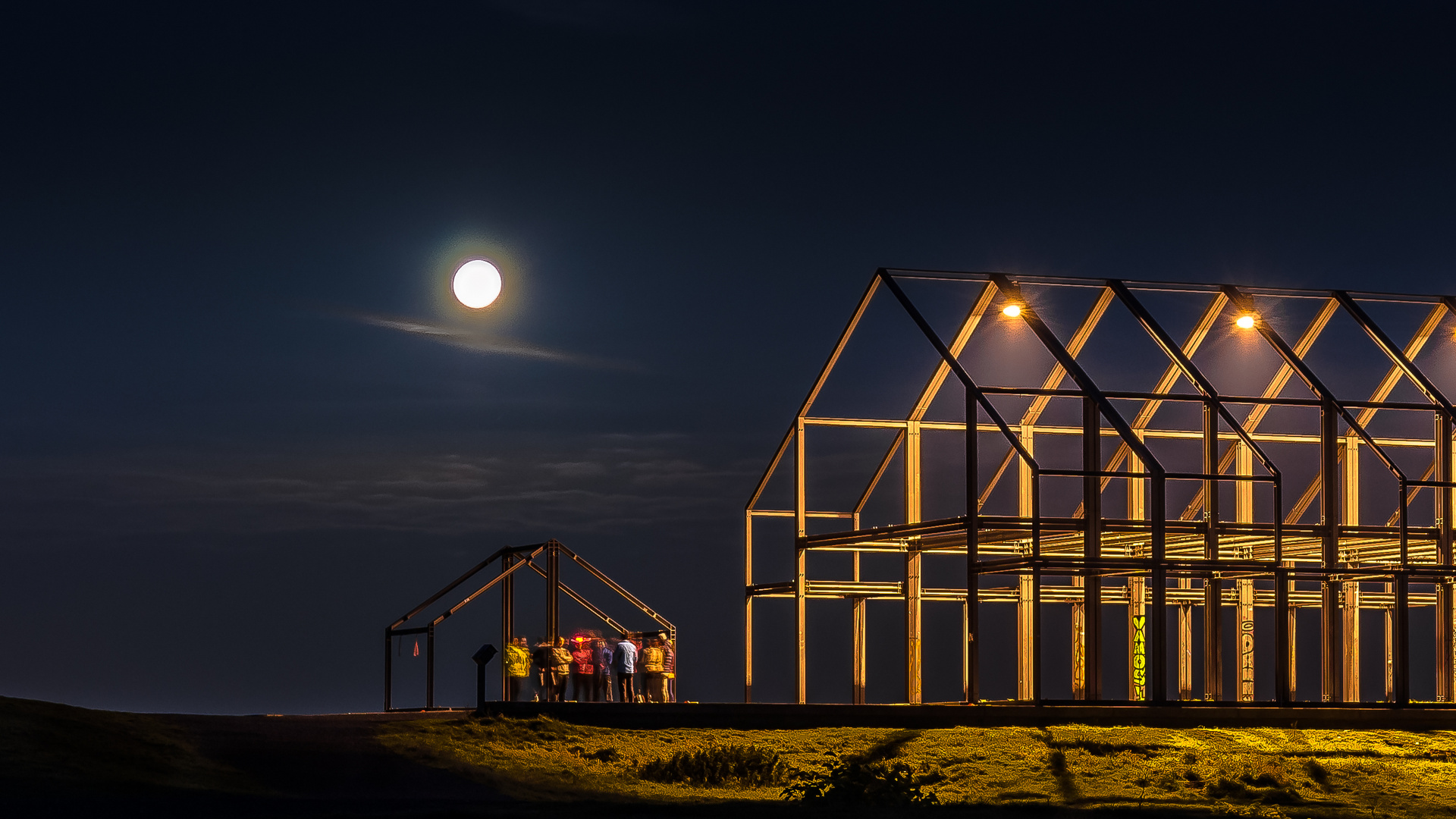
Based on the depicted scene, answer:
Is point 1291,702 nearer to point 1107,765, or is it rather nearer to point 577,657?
point 1107,765

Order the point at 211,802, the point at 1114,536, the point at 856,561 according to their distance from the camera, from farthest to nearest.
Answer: the point at 856,561 → the point at 1114,536 → the point at 211,802

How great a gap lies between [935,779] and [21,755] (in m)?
9.55

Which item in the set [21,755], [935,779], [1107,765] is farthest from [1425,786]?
[21,755]

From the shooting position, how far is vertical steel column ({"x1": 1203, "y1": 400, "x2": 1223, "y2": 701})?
1083 inches

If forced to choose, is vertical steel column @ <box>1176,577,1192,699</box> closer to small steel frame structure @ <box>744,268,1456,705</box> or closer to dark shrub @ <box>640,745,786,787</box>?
small steel frame structure @ <box>744,268,1456,705</box>

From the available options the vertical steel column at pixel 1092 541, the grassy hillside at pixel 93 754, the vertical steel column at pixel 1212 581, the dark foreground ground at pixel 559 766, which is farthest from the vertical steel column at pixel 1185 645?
the grassy hillside at pixel 93 754

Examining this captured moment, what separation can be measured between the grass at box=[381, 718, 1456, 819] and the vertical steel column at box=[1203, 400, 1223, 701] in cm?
415

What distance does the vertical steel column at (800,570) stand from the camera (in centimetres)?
3189

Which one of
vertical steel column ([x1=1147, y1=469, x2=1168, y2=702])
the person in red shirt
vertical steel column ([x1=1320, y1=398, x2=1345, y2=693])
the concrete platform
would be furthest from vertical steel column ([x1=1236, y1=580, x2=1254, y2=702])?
the person in red shirt

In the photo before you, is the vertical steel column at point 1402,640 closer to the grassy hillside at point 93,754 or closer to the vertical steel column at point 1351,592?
the vertical steel column at point 1351,592

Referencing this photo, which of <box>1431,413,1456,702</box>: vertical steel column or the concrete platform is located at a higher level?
<box>1431,413,1456,702</box>: vertical steel column

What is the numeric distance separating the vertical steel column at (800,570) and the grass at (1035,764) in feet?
31.6

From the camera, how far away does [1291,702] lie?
2588cm

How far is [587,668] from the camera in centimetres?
2805
